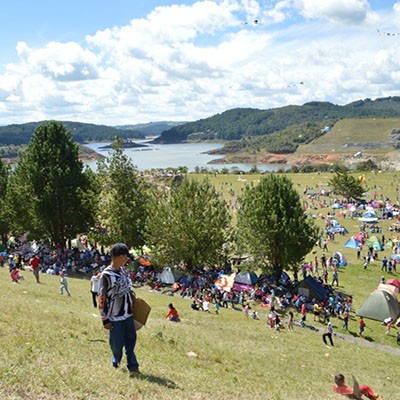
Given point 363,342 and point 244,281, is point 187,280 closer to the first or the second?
point 244,281

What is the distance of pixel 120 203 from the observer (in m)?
31.7

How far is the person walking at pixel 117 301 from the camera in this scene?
6.36 meters

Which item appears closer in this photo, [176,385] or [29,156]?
[176,385]

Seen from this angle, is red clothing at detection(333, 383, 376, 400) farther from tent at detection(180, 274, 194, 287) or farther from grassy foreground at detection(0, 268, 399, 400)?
tent at detection(180, 274, 194, 287)

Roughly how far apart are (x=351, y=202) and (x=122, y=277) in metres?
68.5

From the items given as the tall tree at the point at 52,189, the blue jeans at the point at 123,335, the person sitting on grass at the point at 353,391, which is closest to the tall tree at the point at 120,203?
the tall tree at the point at 52,189

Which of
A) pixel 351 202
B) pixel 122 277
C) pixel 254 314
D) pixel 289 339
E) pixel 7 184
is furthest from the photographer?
pixel 351 202

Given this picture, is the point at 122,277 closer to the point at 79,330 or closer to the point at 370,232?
the point at 79,330

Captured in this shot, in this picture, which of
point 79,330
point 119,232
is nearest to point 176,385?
point 79,330

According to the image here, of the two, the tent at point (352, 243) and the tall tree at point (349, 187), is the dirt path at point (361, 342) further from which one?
the tall tree at point (349, 187)

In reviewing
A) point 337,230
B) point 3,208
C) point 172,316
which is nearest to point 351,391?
point 172,316

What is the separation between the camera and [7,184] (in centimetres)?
3678

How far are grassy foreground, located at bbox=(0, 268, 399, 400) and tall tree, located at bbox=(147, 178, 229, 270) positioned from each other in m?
10.2

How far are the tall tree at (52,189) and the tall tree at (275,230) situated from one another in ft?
44.3
